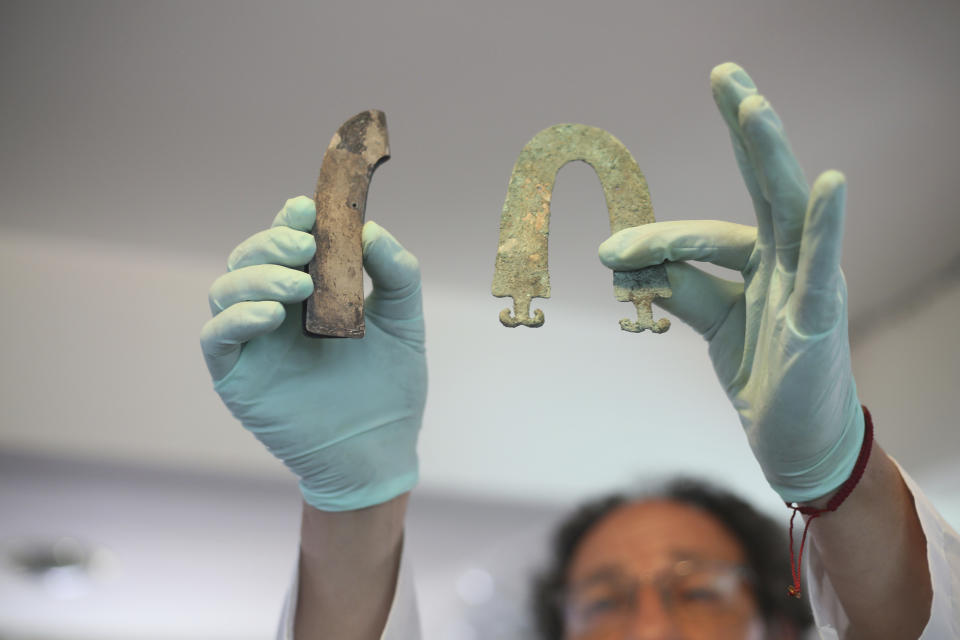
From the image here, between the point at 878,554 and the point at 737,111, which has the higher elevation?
the point at 737,111

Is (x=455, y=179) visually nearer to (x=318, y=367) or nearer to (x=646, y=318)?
(x=318, y=367)

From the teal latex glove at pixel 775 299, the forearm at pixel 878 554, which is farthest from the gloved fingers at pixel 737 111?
the forearm at pixel 878 554

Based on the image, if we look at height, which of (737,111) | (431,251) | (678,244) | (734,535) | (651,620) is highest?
(431,251)

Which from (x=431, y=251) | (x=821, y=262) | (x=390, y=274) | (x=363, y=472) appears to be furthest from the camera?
(x=431, y=251)

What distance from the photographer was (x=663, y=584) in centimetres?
219

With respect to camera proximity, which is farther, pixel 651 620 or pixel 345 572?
pixel 651 620

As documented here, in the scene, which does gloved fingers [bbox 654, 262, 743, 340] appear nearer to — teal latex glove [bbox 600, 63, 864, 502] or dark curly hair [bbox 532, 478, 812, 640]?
teal latex glove [bbox 600, 63, 864, 502]

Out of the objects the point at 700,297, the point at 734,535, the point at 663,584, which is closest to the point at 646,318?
the point at 700,297

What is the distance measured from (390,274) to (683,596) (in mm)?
1462

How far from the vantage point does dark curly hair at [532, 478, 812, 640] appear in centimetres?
225

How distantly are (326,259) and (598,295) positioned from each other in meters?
1.85

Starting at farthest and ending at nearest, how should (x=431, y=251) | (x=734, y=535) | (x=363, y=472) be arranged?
(x=431, y=251)
(x=734, y=535)
(x=363, y=472)

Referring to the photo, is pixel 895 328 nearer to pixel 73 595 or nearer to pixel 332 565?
pixel 332 565

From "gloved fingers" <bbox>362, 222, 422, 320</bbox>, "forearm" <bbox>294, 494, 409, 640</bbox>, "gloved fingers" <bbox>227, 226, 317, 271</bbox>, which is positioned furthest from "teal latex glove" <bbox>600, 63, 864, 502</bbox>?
"forearm" <bbox>294, 494, 409, 640</bbox>
